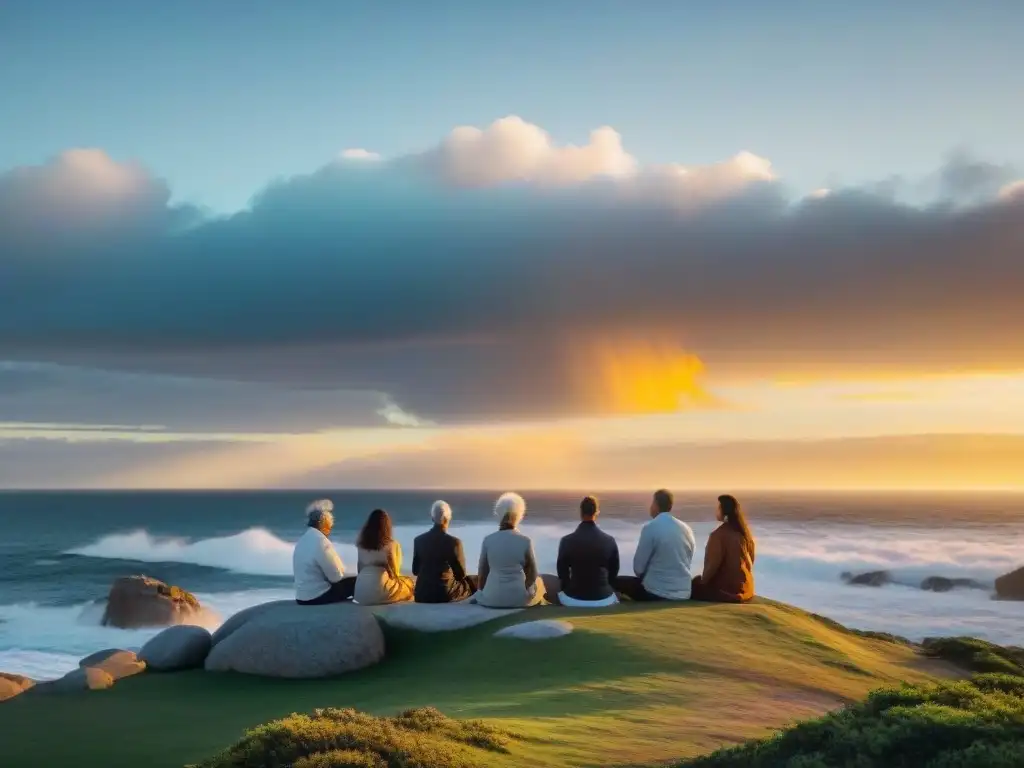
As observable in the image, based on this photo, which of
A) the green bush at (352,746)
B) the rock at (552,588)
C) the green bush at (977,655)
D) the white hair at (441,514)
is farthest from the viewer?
the rock at (552,588)

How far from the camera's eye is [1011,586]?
166 feet

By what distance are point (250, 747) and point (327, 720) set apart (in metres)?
0.69

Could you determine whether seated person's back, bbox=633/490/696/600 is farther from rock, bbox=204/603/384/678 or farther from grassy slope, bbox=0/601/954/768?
rock, bbox=204/603/384/678

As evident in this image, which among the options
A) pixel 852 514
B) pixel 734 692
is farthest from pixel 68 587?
pixel 852 514

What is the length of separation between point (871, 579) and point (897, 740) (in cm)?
5526

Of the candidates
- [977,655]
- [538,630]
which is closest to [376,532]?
[538,630]

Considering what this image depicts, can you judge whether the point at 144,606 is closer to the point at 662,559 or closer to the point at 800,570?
the point at 662,559

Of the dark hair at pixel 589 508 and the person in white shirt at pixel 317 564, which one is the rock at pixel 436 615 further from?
the dark hair at pixel 589 508

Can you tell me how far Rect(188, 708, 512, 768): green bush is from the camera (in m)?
7.09

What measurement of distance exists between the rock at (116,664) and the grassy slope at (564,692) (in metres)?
0.33

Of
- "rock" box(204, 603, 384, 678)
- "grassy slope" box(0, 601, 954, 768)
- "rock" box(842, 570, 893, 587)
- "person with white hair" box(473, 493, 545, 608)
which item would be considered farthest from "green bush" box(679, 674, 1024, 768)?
"rock" box(842, 570, 893, 587)

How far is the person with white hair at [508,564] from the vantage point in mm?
14992

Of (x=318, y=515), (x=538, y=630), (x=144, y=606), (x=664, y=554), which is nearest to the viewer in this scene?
(x=538, y=630)

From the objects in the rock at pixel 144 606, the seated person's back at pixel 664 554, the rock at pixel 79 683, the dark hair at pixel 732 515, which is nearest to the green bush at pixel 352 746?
the rock at pixel 79 683
